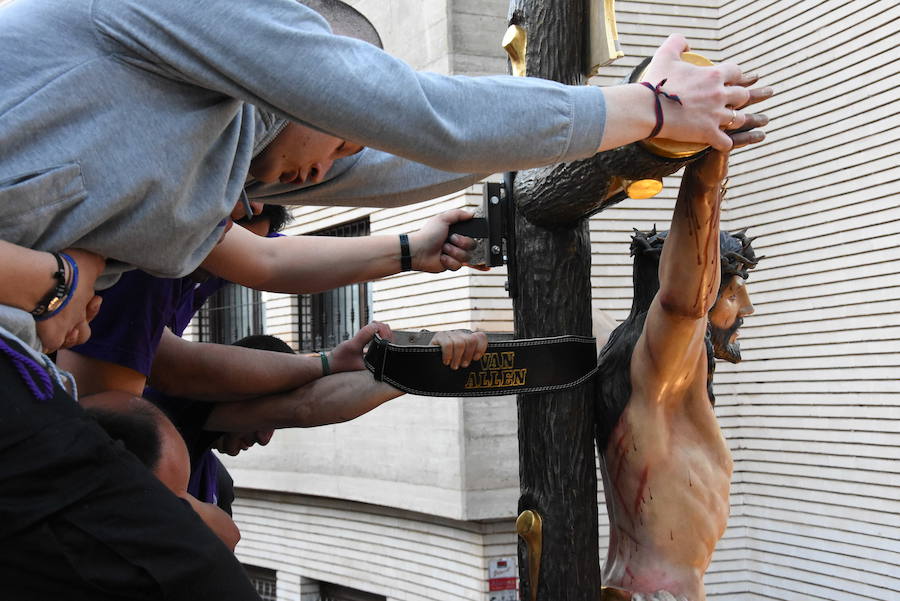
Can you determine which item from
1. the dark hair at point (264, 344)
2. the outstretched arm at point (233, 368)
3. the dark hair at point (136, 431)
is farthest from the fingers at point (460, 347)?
the dark hair at point (136, 431)

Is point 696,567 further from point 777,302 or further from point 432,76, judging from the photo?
point 777,302

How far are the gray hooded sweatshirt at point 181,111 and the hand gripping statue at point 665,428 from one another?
1.13 meters

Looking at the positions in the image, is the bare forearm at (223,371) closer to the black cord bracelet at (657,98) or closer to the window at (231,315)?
the black cord bracelet at (657,98)

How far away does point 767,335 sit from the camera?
945 centimetres

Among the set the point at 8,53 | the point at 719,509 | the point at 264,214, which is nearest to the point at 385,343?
the point at 264,214

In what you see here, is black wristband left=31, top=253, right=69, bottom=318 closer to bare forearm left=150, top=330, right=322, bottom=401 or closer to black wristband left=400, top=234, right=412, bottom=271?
bare forearm left=150, top=330, right=322, bottom=401

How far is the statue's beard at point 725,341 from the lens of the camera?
3365 mm

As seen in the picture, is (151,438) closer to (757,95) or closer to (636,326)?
(757,95)

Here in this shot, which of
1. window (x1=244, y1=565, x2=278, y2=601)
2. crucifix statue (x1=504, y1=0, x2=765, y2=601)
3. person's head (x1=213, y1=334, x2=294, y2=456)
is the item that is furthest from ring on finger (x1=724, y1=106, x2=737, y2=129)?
window (x1=244, y1=565, x2=278, y2=601)

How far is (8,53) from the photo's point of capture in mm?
1749

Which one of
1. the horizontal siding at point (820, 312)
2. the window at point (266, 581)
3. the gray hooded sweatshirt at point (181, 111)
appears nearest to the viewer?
the gray hooded sweatshirt at point (181, 111)

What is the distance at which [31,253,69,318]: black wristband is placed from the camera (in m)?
1.83

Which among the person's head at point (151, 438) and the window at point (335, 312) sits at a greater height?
the window at point (335, 312)

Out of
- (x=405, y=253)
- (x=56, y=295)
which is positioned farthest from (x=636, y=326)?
(x=56, y=295)
